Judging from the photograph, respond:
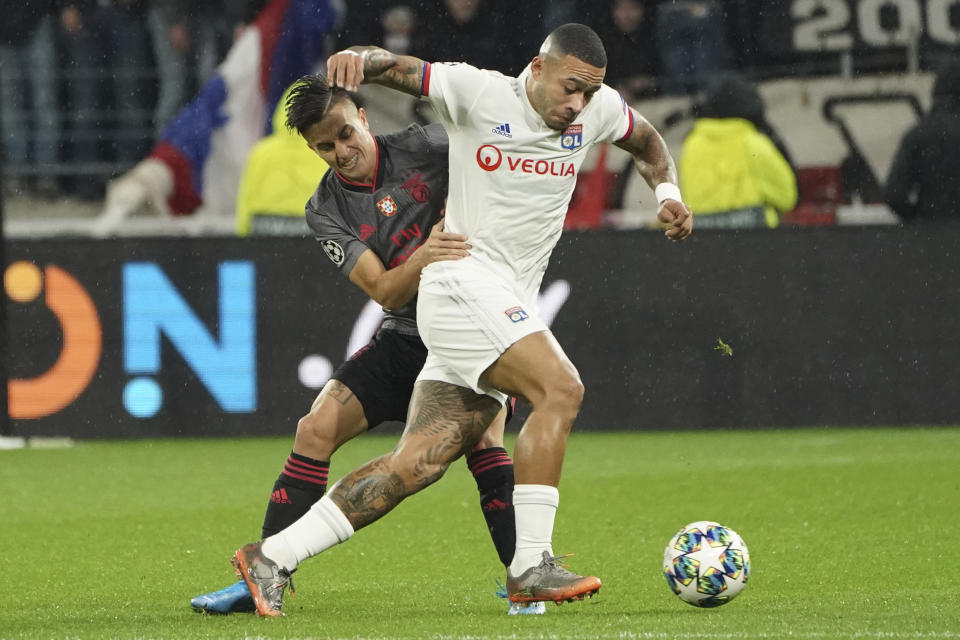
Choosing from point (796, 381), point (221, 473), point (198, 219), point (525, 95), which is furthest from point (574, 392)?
point (198, 219)

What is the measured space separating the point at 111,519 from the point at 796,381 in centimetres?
499

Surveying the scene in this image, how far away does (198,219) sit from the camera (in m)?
13.0

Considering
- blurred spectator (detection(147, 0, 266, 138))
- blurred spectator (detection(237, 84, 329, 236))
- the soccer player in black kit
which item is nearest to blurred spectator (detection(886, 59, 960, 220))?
blurred spectator (detection(237, 84, 329, 236))

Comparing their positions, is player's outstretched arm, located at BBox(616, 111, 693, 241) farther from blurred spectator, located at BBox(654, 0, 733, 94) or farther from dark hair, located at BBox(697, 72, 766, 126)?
blurred spectator, located at BBox(654, 0, 733, 94)

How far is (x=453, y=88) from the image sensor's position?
17.0ft

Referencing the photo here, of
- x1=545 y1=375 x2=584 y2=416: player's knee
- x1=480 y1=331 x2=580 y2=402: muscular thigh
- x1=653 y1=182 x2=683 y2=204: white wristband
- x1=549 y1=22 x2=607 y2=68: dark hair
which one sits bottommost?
x1=545 y1=375 x2=584 y2=416: player's knee

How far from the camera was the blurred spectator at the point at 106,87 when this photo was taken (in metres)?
12.9

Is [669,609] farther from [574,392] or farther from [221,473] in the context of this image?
[221,473]

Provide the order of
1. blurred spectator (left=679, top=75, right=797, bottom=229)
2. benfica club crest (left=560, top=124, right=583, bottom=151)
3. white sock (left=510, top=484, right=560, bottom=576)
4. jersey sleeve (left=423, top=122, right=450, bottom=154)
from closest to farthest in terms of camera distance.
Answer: white sock (left=510, top=484, right=560, bottom=576) → benfica club crest (left=560, top=124, right=583, bottom=151) → jersey sleeve (left=423, top=122, right=450, bottom=154) → blurred spectator (left=679, top=75, right=797, bottom=229)

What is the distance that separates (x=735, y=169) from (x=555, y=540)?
17.9ft

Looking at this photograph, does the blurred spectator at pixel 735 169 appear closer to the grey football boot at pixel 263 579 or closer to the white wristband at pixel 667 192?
the white wristband at pixel 667 192

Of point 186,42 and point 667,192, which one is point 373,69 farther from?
point 186,42

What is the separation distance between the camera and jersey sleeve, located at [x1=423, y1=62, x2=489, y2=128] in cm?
515

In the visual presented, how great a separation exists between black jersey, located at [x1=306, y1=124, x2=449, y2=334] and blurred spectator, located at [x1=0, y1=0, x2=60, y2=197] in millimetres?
7890
